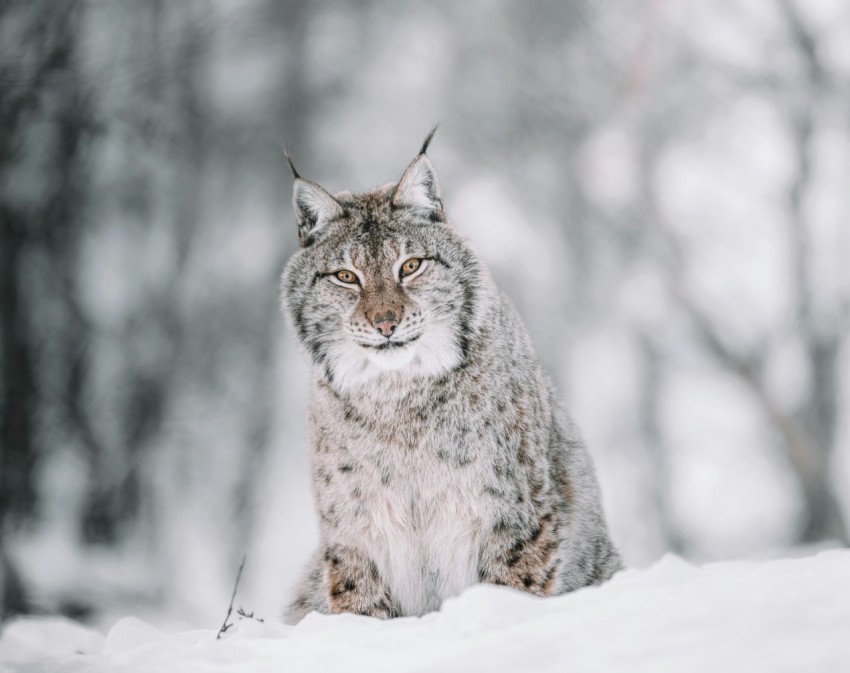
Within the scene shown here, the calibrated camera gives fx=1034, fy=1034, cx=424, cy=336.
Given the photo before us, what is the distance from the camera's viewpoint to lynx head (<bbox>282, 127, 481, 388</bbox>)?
4.25 m

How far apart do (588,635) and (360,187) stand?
8670 millimetres

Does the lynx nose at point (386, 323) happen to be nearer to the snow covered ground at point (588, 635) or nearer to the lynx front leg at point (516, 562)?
the lynx front leg at point (516, 562)

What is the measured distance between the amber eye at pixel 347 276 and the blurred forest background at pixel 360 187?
22.1ft

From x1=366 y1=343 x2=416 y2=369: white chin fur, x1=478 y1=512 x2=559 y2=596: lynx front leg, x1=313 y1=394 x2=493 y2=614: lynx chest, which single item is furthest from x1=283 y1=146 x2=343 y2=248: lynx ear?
x1=478 y1=512 x2=559 y2=596: lynx front leg

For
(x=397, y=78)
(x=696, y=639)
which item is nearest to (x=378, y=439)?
(x=696, y=639)

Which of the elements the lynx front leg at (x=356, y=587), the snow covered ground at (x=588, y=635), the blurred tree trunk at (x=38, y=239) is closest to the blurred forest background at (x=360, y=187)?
the blurred tree trunk at (x=38, y=239)

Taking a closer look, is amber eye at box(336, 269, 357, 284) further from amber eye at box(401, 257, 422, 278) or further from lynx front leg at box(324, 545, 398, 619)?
lynx front leg at box(324, 545, 398, 619)

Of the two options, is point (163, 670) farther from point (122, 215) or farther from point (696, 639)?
point (122, 215)

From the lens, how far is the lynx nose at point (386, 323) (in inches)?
164

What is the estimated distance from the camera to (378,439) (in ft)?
14.1

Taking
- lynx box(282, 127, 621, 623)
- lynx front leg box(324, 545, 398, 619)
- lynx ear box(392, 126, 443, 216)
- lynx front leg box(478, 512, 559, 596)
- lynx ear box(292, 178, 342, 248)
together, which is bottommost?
lynx front leg box(324, 545, 398, 619)

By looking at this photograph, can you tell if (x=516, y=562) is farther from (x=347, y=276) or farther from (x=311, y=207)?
(x=311, y=207)

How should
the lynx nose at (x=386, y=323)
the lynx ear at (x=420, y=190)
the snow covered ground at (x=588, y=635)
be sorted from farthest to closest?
1. the lynx ear at (x=420, y=190)
2. the lynx nose at (x=386, y=323)
3. the snow covered ground at (x=588, y=635)

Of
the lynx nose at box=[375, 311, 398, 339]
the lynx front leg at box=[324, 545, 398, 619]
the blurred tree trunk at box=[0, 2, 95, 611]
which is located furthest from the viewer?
the blurred tree trunk at box=[0, 2, 95, 611]
